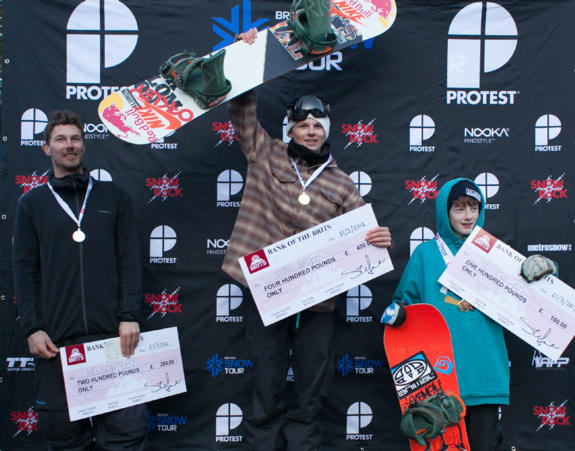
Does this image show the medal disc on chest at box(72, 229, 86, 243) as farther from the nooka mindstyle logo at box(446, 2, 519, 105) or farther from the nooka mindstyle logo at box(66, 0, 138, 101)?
the nooka mindstyle logo at box(446, 2, 519, 105)

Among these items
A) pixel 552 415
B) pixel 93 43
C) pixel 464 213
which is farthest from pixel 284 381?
pixel 93 43

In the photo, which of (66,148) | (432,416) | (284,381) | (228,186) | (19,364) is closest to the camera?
(432,416)

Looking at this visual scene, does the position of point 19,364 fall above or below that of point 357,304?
below

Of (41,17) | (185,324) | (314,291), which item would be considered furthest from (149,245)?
(41,17)

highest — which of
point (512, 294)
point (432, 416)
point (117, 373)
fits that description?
point (512, 294)

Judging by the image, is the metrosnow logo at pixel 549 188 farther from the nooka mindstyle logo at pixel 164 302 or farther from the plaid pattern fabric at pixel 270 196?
the nooka mindstyle logo at pixel 164 302

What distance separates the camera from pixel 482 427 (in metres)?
2.43

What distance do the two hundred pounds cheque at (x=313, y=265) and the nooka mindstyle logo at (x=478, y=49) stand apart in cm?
121

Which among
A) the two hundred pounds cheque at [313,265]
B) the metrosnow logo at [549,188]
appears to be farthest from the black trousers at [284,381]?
the metrosnow logo at [549,188]

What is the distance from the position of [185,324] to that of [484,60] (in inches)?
94.6

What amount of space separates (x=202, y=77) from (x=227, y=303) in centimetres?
131

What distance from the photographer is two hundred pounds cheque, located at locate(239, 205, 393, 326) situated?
7.91 ft

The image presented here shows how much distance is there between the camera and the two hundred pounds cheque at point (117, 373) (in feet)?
7.66

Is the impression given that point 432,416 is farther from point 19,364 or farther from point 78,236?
point 19,364
